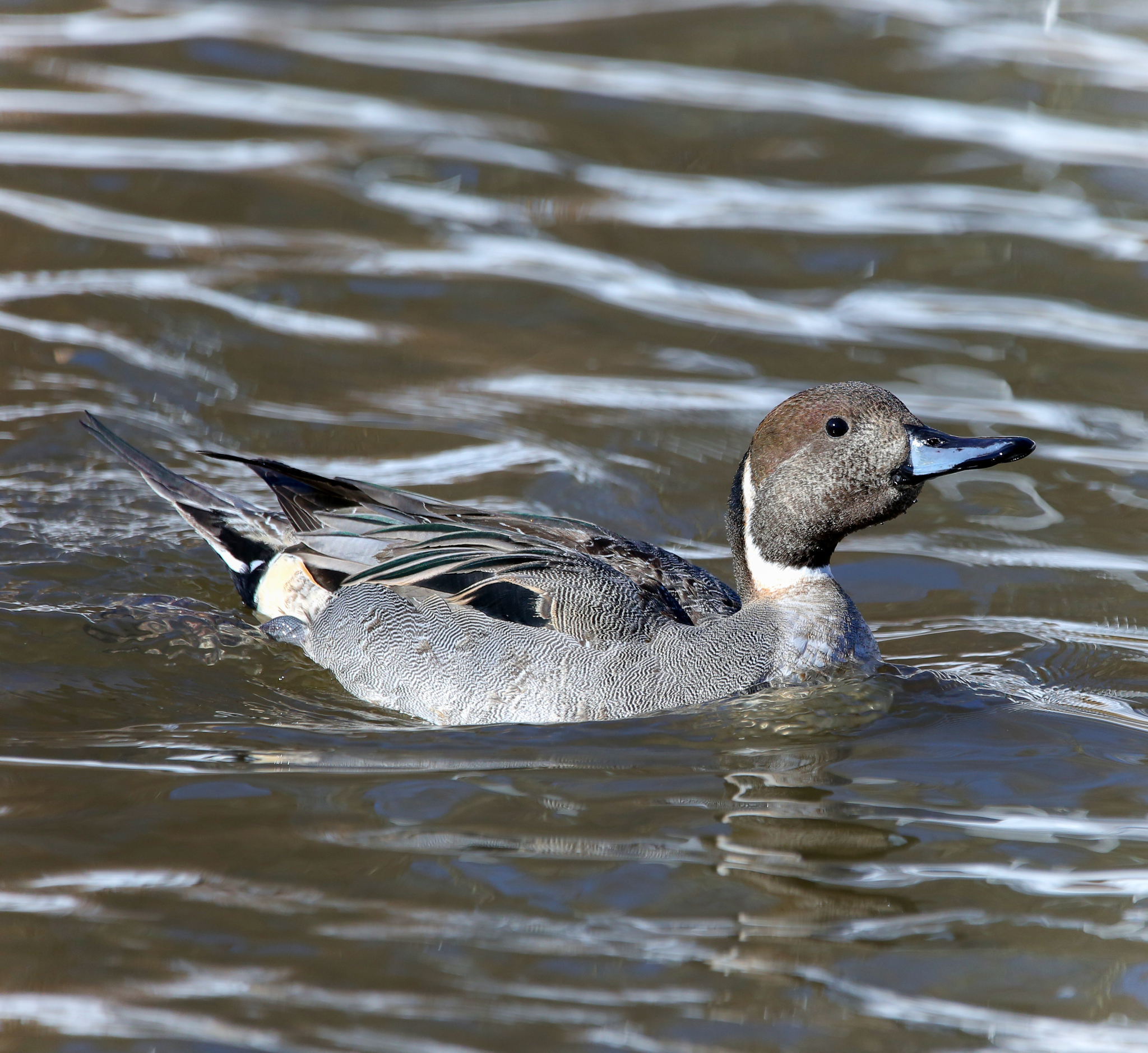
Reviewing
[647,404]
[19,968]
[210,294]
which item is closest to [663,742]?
[19,968]

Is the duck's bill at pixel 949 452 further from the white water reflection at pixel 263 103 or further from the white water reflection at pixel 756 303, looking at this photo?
the white water reflection at pixel 263 103

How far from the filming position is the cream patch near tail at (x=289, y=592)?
19.1 ft

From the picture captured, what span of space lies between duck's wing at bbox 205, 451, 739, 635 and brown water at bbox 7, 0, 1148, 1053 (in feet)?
1.39

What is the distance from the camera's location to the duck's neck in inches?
209

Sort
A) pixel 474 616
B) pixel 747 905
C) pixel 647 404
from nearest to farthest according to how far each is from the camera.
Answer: pixel 747 905
pixel 474 616
pixel 647 404

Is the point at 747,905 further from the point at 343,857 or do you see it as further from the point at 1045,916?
the point at 343,857

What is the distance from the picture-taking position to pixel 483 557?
17.5 ft

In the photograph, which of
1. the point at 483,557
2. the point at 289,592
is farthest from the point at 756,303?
the point at 483,557

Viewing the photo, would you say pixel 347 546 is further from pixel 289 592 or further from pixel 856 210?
pixel 856 210

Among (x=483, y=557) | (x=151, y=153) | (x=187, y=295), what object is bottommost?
(x=483, y=557)

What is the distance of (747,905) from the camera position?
3971 mm

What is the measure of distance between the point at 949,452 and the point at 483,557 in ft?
5.04

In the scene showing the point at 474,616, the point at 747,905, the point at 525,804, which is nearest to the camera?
the point at 747,905

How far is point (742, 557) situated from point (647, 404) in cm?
283
